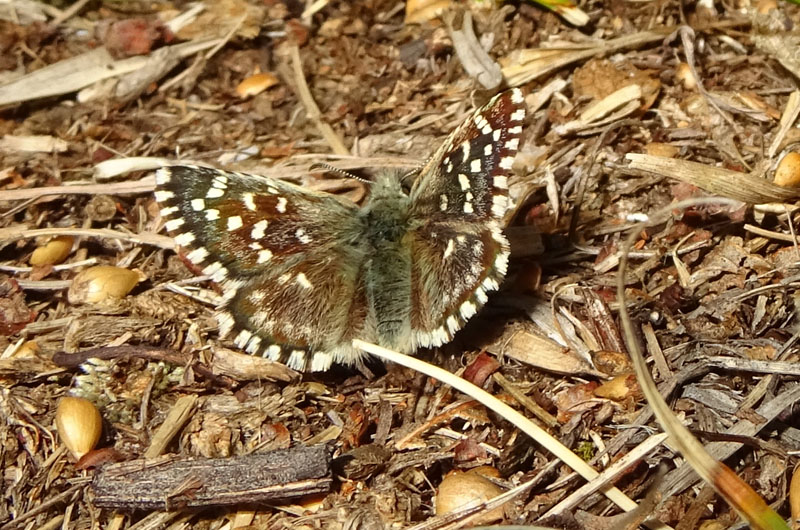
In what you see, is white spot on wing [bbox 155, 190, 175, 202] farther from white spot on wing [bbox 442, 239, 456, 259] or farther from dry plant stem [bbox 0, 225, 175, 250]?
white spot on wing [bbox 442, 239, 456, 259]

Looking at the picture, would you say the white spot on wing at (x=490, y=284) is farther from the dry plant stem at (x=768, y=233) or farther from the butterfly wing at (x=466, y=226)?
the dry plant stem at (x=768, y=233)

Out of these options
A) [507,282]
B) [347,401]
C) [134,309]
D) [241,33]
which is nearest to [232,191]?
[134,309]

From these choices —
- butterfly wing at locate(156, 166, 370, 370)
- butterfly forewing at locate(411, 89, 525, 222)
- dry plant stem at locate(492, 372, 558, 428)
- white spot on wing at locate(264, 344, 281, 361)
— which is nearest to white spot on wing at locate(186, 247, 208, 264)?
butterfly wing at locate(156, 166, 370, 370)

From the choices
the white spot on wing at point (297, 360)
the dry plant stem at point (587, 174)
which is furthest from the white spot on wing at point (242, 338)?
the dry plant stem at point (587, 174)

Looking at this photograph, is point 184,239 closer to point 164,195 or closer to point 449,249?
point 164,195

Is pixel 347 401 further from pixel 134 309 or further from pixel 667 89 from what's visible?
pixel 667 89

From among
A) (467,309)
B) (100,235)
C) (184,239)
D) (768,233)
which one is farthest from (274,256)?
(768,233)
